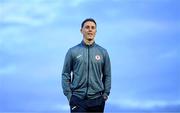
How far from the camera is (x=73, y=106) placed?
10.4 meters

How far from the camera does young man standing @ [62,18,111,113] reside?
10.4m

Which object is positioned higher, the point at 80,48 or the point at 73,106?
the point at 80,48

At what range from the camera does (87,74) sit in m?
10.4

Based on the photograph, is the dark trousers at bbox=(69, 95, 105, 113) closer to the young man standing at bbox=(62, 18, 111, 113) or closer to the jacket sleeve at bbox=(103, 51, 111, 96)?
the young man standing at bbox=(62, 18, 111, 113)

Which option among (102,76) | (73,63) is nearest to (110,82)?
(102,76)

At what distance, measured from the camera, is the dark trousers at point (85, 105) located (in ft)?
34.0

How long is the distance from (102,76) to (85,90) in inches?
21.4

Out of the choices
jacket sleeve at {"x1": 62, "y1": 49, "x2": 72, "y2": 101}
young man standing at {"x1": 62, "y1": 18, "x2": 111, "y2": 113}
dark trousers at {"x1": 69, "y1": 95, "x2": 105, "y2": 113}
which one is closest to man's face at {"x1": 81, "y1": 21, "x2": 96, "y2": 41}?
young man standing at {"x1": 62, "y1": 18, "x2": 111, "y2": 113}

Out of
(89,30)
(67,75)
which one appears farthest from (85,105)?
(89,30)

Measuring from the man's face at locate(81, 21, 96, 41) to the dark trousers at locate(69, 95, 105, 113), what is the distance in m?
1.23

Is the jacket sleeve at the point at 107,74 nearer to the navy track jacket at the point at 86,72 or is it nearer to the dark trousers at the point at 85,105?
the navy track jacket at the point at 86,72

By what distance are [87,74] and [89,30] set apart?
2.92ft

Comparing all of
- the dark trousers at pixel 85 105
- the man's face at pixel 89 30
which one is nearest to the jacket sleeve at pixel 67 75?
the dark trousers at pixel 85 105

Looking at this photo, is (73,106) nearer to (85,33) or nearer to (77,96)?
(77,96)
